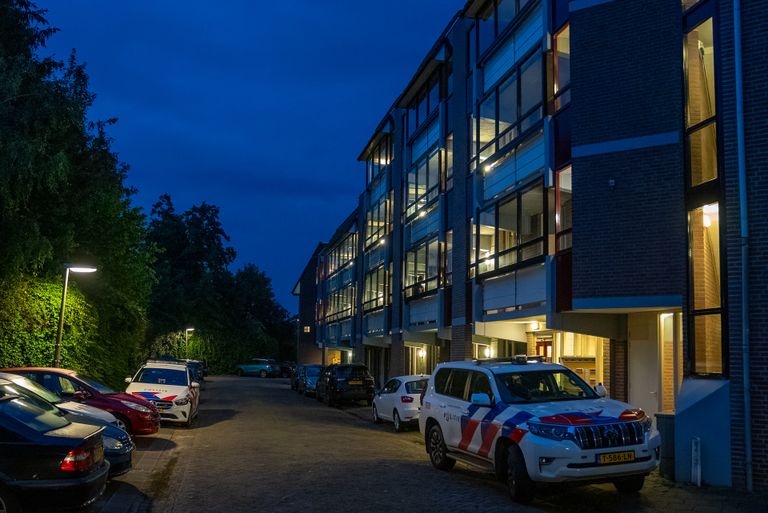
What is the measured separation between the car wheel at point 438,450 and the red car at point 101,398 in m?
6.05

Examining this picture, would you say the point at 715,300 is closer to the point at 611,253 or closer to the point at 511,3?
the point at 611,253

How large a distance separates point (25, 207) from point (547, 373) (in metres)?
14.9

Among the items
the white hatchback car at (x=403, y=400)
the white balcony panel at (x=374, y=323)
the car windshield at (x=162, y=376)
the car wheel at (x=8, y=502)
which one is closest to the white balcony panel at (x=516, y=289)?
the white hatchback car at (x=403, y=400)

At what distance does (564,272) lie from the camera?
1716cm

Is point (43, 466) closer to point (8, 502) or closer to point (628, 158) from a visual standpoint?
point (8, 502)

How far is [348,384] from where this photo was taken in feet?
99.5

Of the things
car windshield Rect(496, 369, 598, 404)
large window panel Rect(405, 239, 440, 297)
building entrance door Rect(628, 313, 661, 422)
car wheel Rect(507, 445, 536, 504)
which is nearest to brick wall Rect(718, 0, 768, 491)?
car windshield Rect(496, 369, 598, 404)

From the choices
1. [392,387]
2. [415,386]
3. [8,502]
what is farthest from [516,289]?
[8,502]

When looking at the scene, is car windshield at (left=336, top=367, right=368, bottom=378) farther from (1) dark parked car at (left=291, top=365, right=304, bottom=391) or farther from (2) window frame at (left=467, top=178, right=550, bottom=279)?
(1) dark parked car at (left=291, top=365, right=304, bottom=391)

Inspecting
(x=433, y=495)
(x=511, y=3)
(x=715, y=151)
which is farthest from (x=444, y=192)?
(x=433, y=495)

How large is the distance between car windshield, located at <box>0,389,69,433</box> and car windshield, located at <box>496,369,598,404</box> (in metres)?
5.93

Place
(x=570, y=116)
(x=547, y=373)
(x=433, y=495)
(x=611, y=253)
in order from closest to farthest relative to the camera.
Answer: (x=433, y=495) < (x=547, y=373) < (x=611, y=253) < (x=570, y=116)

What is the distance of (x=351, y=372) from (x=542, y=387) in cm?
2005

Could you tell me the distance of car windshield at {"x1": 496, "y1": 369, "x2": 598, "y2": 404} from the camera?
36.0 ft
